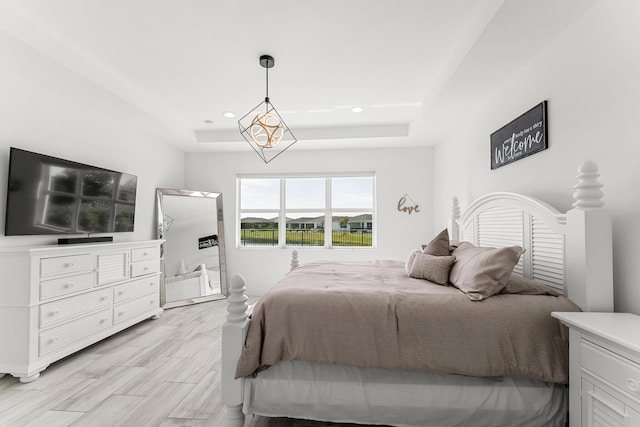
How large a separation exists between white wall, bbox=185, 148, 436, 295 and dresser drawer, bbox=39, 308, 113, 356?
2.27 m

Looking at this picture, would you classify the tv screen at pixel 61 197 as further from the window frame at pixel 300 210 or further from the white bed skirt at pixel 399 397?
the white bed skirt at pixel 399 397

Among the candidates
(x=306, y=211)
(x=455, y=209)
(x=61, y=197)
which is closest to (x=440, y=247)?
(x=455, y=209)

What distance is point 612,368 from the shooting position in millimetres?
1274

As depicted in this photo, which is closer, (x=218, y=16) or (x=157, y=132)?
(x=218, y=16)

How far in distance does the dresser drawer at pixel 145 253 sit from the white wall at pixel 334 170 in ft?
4.74

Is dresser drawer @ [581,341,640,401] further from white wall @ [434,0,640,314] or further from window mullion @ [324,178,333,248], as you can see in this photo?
window mullion @ [324,178,333,248]

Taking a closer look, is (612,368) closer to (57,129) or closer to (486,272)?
(486,272)

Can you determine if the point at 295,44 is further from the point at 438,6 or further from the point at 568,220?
the point at 568,220

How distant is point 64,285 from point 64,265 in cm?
17

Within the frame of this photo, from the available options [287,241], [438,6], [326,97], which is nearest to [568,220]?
[438,6]

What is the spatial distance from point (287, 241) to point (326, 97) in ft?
8.58

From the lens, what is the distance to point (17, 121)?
8.66ft

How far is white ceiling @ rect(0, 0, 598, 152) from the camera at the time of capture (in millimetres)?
2047

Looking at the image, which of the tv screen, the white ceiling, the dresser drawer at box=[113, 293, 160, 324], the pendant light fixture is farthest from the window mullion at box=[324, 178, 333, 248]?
the tv screen
